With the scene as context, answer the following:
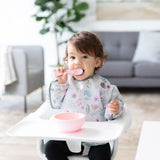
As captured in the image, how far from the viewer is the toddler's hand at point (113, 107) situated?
4.92ft

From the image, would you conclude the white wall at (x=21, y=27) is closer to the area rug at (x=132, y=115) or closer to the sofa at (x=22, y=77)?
the area rug at (x=132, y=115)

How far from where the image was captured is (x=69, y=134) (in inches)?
50.7

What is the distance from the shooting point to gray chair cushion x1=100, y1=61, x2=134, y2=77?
4543mm

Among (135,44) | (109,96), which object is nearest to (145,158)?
(109,96)

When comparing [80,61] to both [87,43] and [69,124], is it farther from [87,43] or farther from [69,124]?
[69,124]

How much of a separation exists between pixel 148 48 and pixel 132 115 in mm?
1483

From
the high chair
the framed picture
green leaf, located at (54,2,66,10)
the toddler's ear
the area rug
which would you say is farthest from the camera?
the framed picture

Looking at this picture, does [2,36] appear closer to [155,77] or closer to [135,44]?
[135,44]

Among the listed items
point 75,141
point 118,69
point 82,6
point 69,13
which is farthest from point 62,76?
A: point 82,6

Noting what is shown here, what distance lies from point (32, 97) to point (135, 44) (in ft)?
5.36

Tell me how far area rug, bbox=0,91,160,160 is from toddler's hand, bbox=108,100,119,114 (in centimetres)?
103

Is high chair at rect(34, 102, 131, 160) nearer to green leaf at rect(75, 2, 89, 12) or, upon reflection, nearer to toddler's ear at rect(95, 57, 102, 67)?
toddler's ear at rect(95, 57, 102, 67)

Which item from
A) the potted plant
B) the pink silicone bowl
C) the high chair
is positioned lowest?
the potted plant

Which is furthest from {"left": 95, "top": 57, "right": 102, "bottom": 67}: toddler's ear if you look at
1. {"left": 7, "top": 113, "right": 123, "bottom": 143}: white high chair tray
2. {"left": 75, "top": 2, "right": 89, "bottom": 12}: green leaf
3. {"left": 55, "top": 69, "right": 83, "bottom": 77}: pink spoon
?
{"left": 75, "top": 2, "right": 89, "bottom": 12}: green leaf
